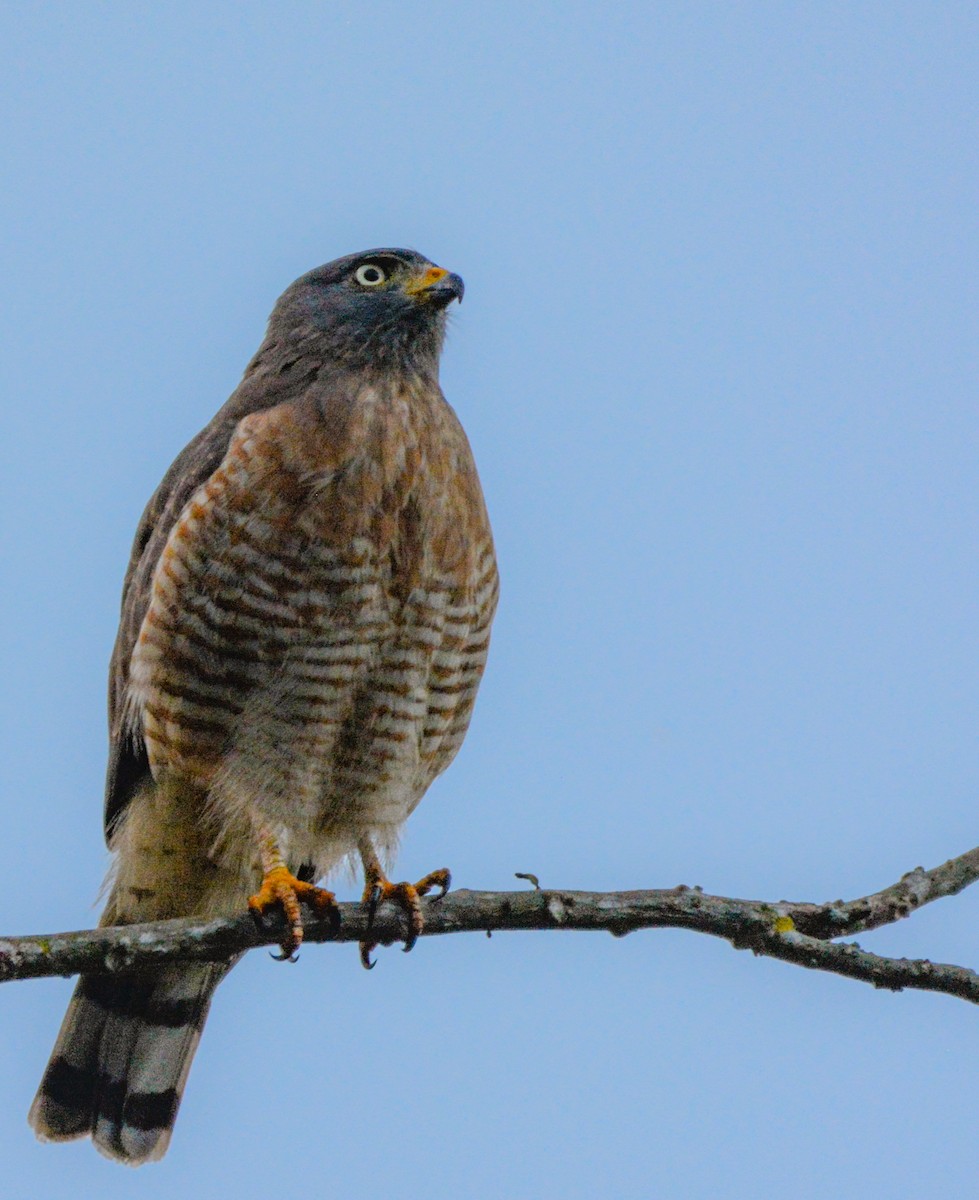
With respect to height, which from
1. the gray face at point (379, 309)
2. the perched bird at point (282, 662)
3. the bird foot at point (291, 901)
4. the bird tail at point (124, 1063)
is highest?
the gray face at point (379, 309)

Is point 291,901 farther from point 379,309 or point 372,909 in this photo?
point 379,309

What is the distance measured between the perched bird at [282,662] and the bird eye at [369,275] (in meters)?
0.09

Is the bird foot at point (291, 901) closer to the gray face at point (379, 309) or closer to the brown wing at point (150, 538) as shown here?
the brown wing at point (150, 538)

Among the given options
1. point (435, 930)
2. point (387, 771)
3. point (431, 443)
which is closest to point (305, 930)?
point (435, 930)

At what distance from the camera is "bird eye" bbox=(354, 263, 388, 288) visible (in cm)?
619

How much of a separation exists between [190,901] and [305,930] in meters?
1.14

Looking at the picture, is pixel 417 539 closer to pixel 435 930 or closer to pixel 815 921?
pixel 435 930

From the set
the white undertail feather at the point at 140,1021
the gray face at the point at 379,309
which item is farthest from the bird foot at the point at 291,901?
the gray face at the point at 379,309

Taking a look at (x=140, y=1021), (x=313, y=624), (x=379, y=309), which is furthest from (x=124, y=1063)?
(x=379, y=309)

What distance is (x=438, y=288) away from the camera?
6.08 meters

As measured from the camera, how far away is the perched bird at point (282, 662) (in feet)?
16.6

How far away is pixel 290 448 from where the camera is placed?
5293mm

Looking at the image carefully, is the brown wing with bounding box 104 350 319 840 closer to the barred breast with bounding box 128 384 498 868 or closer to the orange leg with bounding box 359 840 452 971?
the barred breast with bounding box 128 384 498 868

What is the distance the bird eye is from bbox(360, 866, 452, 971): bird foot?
2.55m
